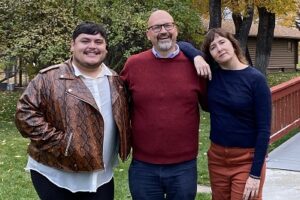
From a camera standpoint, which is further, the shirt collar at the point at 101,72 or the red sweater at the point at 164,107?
the red sweater at the point at 164,107

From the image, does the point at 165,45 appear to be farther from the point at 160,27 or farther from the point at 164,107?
the point at 164,107

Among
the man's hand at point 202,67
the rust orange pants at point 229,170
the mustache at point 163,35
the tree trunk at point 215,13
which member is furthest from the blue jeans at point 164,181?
the tree trunk at point 215,13

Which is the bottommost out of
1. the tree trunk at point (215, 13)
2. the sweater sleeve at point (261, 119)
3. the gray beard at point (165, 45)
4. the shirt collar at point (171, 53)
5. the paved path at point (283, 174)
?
the paved path at point (283, 174)

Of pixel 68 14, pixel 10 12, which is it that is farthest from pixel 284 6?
pixel 10 12

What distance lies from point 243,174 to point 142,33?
12.1m

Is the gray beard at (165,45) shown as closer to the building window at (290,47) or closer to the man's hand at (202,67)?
the man's hand at (202,67)

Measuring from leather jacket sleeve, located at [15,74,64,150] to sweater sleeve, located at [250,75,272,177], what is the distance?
1.24 metres

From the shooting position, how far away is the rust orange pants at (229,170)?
3715mm

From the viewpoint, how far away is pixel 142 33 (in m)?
15.6

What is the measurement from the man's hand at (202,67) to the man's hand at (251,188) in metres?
0.74

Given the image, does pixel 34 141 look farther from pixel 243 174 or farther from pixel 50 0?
pixel 50 0

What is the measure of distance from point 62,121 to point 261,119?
1.26 m

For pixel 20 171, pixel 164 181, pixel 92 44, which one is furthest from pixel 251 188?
pixel 20 171

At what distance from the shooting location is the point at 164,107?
3705 millimetres
